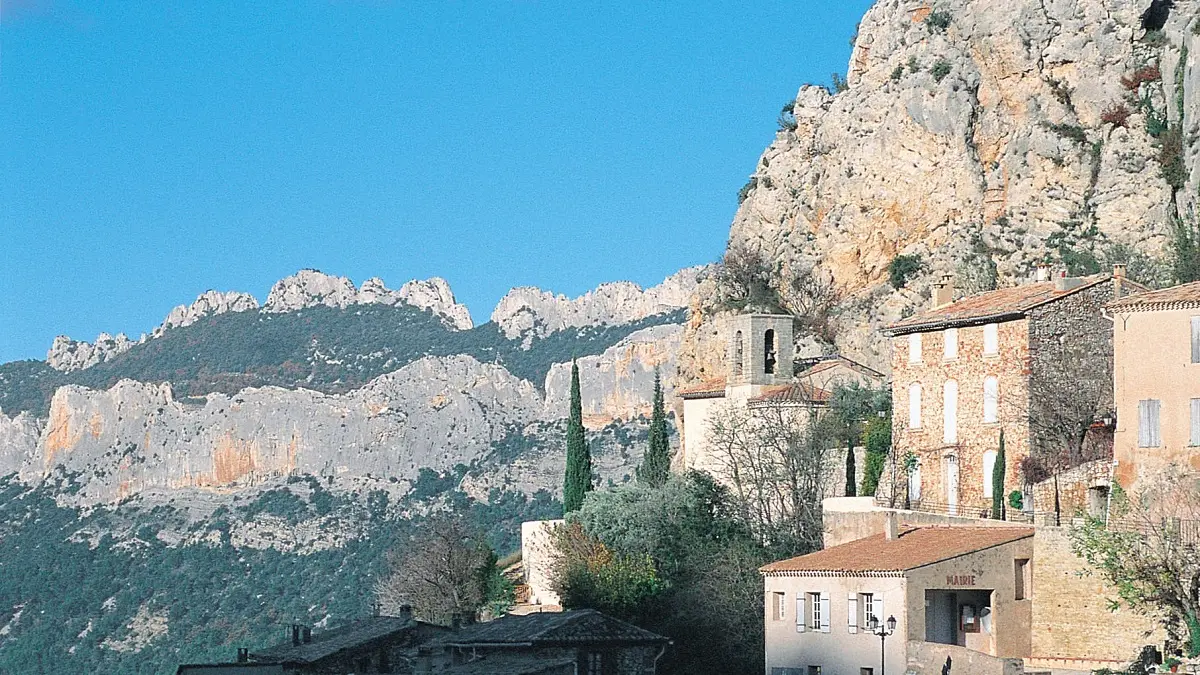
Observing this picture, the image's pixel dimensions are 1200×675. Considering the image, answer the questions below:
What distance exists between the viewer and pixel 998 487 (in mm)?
47844

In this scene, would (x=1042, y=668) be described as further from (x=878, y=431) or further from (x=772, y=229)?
(x=772, y=229)

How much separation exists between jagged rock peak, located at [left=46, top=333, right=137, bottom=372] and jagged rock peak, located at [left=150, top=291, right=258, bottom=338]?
430 cm

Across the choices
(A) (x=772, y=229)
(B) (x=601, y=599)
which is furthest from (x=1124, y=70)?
(B) (x=601, y=599)

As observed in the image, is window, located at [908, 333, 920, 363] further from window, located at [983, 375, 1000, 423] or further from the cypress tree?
the cypress tree

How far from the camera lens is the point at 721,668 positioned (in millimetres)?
47875

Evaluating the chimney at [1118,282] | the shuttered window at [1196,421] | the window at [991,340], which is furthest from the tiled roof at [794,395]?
the shuttered window at [1196,421]

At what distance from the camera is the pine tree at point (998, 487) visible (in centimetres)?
4744

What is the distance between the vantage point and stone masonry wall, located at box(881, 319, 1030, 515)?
4834cm

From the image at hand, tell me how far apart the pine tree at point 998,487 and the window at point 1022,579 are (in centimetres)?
586

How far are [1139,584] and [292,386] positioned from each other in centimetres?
12242

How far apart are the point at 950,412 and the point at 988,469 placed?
2.25 meters

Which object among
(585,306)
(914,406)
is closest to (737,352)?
(914,406)

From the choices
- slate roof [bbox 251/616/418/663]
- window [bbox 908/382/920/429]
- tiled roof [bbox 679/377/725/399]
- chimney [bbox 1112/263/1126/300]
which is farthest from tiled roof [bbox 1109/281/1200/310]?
tiled roof [bbox 679/377/725/399]

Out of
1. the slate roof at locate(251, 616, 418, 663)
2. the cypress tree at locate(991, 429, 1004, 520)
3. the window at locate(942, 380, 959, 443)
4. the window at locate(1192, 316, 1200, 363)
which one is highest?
the window at locate(1192, 316, 1200, 363)
